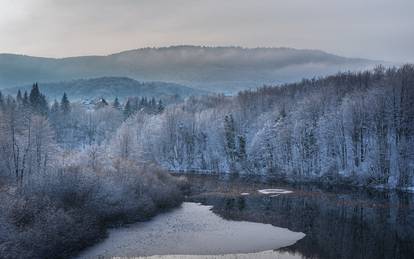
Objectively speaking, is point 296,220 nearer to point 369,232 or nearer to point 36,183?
point 369,232

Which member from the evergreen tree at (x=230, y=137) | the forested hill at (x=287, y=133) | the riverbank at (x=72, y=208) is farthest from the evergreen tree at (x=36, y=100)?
the riverbank at (x=72, y=208)

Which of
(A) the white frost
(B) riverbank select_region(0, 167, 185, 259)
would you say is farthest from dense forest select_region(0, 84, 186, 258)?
(A) the white frost

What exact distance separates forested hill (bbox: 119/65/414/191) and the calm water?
2172 cm

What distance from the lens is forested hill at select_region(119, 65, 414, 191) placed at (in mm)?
87188

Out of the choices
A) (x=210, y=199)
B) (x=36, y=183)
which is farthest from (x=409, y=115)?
(x=36, y=183)

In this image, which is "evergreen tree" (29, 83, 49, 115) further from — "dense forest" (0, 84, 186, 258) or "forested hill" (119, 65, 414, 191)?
"dense forest" (0, 84, 186, 258)

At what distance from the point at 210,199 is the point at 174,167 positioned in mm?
68573

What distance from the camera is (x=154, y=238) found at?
1542 inches

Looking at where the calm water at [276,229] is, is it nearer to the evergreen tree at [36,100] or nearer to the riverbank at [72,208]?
the riverbank at [72,208]

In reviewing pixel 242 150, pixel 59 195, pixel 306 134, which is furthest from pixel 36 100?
pixel 59 195

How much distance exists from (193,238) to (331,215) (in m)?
19.7

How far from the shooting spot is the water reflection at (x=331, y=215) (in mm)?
36556

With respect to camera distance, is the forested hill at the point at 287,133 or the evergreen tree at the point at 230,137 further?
the evergreen tree at the point at 230,137

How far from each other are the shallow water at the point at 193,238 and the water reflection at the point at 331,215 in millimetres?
2311
